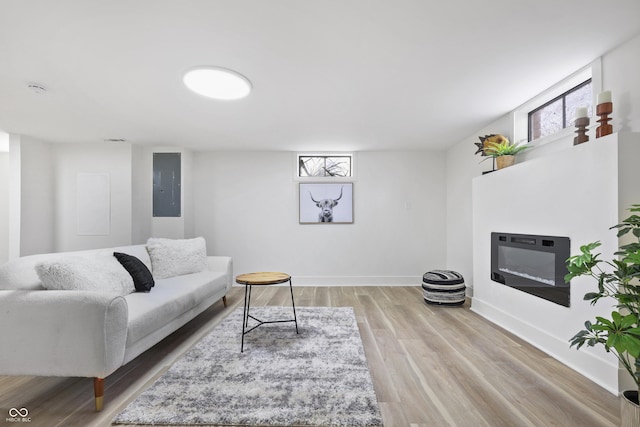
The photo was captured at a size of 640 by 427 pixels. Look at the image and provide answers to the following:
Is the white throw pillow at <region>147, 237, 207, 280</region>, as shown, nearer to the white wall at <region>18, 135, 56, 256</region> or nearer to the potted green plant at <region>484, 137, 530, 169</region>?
the white wall at <region>18, 135, 56, 256</region>

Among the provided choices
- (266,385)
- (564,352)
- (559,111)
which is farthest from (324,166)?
(564,352)

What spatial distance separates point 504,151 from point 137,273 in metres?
3.87

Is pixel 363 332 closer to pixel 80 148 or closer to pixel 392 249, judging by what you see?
pixel 392 249

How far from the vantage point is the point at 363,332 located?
285cm

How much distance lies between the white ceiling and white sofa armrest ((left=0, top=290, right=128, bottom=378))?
5.52ft

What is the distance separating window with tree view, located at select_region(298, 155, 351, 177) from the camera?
16.7ft

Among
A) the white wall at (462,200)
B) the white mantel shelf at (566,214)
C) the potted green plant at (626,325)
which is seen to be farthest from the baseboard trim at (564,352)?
the white wall at (462,200)

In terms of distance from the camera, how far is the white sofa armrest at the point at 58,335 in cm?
168

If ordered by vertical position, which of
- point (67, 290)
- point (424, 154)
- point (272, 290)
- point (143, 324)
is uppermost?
point (424, 154)

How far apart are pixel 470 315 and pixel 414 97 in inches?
99.3

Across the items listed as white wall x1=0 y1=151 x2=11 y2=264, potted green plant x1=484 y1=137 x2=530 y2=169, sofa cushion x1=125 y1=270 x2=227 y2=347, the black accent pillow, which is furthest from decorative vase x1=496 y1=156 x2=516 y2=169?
white wall x1=0 y1=151 x2=11 y2=264

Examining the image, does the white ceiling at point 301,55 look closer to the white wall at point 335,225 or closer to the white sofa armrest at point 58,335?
the white wall at point 335,225

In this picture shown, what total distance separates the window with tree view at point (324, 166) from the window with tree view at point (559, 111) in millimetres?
2686

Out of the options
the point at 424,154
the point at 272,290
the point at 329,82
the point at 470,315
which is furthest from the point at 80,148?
the point at 470,315
